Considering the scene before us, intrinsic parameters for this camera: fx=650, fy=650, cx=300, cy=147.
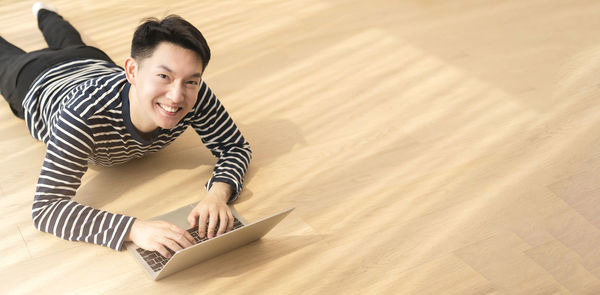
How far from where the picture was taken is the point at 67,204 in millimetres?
1496

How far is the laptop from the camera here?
1362mm

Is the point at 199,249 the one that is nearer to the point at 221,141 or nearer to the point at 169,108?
the point at 169,108

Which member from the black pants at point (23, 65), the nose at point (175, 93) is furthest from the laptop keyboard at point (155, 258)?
the black pants at point (23, 65)

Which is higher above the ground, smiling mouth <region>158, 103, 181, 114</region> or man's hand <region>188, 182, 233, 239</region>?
smiling mouth <region>158, 103, 181, 114</region>

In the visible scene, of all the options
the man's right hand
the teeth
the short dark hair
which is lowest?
the man's right hand

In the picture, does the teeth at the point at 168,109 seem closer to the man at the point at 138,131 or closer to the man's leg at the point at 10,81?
the man at the point at 138,131

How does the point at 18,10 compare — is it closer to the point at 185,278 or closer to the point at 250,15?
the point at 250,15

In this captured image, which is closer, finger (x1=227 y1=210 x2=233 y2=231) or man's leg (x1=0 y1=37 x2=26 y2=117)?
finger (x1=227 y1=210 x2=233 y2=231)

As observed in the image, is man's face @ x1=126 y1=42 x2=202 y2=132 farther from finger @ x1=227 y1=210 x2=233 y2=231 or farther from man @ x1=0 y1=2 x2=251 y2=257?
finger @ x1=227 y1=210 x2=233 y2=231

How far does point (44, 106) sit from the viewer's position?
1791mm

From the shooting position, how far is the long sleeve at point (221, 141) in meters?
1.66

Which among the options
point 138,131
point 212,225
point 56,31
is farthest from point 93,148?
point 56,31

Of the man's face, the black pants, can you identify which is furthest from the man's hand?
the black pants

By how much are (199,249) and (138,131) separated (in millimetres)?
382
